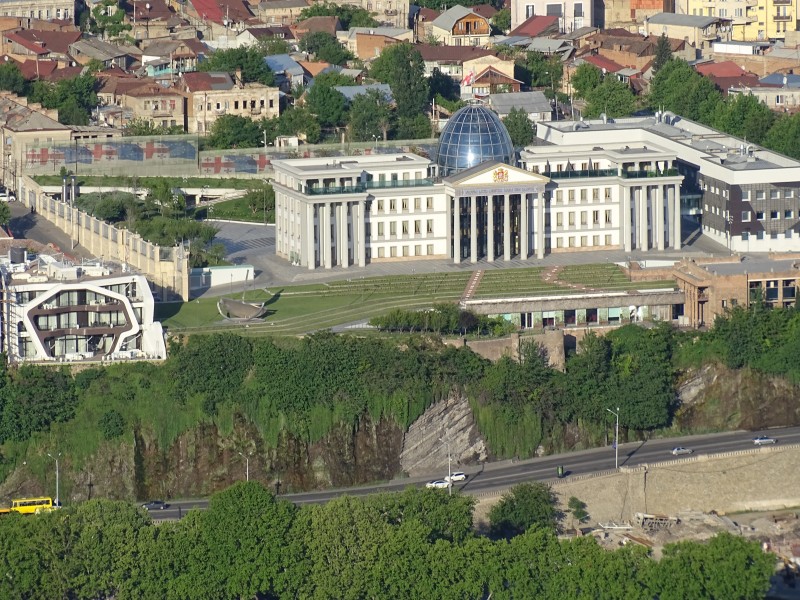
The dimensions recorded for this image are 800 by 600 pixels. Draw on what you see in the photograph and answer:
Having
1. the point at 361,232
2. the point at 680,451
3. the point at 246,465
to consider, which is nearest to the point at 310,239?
the point at 361,232

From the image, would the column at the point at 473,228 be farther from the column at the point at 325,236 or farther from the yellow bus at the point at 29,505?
the yellow bus at the point at 29,505

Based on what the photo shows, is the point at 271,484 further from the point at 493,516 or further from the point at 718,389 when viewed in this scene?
the point at 718,389

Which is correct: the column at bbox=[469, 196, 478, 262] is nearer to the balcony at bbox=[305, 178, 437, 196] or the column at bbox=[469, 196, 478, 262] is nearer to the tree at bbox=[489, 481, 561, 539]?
the balcony at bbox=[305, 178, 437, 196]

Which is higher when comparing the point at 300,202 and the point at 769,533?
the point at 300,202

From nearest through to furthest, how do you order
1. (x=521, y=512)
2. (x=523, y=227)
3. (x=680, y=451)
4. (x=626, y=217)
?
(x=521, y=512) → (x=680, y=451) → (x=523, y=227) → (x=626, y=217)

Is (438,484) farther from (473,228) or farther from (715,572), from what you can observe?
(473,228)

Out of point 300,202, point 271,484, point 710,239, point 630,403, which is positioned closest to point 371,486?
point 271,484
